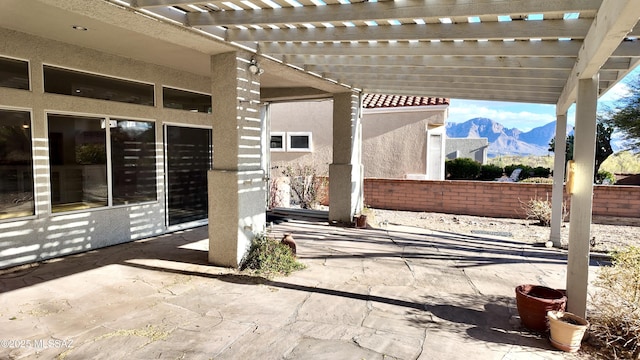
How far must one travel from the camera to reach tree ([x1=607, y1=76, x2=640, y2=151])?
A: 10750mm

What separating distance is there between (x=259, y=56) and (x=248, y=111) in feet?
3.19

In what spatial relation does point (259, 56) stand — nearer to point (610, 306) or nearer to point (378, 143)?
point (610, 306)

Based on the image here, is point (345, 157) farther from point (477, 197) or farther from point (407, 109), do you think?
point (407, 109)

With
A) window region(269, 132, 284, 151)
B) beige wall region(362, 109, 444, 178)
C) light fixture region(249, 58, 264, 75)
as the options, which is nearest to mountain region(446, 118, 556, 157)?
beige wall region(362, 109, 444, 178)

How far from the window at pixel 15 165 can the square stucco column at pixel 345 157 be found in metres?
6.23

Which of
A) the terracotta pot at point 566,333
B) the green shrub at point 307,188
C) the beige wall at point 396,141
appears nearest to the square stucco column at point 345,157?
the green shrub at point 307,188

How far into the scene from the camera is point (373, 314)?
14.4 feet

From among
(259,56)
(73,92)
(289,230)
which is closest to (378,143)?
(289,230)

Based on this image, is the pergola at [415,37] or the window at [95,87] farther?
the window at [95,87]

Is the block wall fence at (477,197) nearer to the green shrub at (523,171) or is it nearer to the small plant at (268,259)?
the green shrub at (523,171)

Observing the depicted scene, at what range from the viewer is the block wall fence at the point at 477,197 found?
1152cm

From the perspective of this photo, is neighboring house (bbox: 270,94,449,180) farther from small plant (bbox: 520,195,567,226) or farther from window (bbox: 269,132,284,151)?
small plant (bbox: 520,195,567,226)

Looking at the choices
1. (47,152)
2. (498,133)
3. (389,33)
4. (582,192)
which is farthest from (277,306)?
(498,133)

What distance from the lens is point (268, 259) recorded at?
5.87 m
